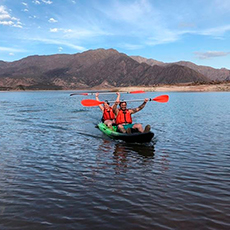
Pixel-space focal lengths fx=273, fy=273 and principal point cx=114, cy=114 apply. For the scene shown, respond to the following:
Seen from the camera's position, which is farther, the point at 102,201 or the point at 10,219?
the point at 102,201

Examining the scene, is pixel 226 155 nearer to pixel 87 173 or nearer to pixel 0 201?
pixel 87 173

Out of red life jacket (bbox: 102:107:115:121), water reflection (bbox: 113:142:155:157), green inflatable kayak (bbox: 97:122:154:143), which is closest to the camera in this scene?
water reflection (bbox: 113:142:155:157)

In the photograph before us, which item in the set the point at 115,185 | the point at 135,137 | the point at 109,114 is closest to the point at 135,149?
the point at 135,137

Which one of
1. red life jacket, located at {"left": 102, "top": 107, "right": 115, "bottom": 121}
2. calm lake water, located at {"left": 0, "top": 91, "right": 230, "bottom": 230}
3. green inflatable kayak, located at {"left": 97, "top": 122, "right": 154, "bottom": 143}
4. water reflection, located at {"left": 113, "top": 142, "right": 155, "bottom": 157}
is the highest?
red life jacket, located at {"left": 102, "top": 107, "right": 115, "bottom": 121}

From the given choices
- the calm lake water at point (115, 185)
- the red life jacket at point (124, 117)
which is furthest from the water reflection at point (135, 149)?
the red life jacket at point (124, 117)

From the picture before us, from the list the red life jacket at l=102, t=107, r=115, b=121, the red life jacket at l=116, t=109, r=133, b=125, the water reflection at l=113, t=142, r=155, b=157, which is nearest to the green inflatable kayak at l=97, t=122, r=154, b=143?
the water reflection at l=113, t=142, r=155, b=157

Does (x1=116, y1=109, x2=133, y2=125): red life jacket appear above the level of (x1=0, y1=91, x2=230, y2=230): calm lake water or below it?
above

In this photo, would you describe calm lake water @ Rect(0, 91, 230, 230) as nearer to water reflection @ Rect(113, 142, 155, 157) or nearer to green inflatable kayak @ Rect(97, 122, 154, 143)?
water reflection @ Rect(113, 142, 155, 157)

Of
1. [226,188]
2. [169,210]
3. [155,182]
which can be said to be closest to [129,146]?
[155,182]

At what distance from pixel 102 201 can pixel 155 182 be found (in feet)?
6.29

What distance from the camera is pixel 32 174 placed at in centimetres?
863

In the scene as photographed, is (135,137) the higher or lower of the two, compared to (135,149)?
higher

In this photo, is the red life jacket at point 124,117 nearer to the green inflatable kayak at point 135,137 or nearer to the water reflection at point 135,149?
the green inflatable kayak at point 135,137

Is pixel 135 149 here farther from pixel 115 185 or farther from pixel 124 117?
pixel 115 185
